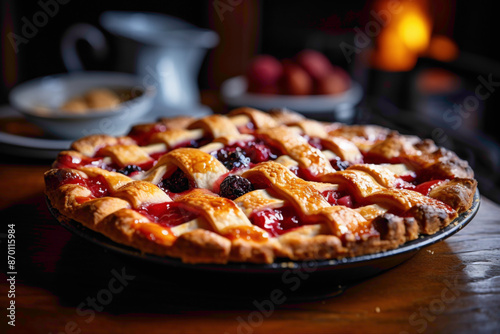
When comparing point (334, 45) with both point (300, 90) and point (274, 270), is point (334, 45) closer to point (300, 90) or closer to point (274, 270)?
point (300, 90)

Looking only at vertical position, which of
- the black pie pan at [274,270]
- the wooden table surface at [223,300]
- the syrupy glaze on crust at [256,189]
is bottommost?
the wooden table surface at [223,300]

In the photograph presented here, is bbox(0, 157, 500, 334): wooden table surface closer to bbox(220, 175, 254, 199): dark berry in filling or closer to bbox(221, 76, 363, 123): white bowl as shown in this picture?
bbox(220, 175, 254, 199): dark berry in filling

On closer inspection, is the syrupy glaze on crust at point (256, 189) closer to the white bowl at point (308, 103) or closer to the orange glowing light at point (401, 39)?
the white bowl at point (308, 103)

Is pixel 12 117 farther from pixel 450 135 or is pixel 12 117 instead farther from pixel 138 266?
pixel 450 135

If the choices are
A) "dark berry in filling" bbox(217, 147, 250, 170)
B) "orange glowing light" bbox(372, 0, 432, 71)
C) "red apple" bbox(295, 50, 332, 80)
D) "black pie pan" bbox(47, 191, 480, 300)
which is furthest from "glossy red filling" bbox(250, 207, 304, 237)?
"orange glowing light" bbox(372, 0, 432, 71)

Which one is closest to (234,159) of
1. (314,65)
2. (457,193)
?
(457,193)

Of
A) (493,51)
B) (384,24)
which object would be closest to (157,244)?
(493,51)

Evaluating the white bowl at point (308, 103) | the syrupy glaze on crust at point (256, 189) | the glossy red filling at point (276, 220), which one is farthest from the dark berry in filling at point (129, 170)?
the white bowl at point (308, 103)
